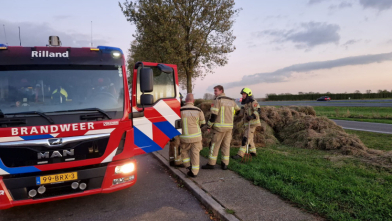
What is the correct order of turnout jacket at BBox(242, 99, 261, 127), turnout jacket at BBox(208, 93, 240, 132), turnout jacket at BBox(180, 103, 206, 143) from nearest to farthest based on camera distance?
turnout jacket at BBox(180, 103, 206, 143) < turnout jacket at BBox(208, 93, 240, 132) < turnout jacket at BBox(242, 99, 261, 127)

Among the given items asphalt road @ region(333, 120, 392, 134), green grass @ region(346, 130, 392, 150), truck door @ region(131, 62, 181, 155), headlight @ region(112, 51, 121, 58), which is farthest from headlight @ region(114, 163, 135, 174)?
asphalt road @ region(333, 120, 392, 134)

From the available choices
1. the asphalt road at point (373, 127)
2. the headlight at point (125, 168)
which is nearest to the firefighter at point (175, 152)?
the headlight at point (125, 168)

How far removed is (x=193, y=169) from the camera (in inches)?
220

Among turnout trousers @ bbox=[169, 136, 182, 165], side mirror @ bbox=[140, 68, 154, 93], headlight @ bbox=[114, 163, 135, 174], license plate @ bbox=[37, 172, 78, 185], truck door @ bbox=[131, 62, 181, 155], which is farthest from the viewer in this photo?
turnout trousers @ bbox=[169, 136, 182, 165]

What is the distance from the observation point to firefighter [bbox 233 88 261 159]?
6875mm

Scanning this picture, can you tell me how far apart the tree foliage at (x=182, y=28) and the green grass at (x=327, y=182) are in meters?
10.5

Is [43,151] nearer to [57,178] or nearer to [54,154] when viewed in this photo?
[54,154]

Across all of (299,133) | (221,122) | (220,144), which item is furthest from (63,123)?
(299,133)

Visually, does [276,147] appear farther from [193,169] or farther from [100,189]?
[100,189]

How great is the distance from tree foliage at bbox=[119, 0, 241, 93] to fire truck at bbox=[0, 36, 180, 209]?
11.2 meters

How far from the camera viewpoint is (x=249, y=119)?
6.89 meters

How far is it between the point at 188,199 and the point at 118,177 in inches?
53.2

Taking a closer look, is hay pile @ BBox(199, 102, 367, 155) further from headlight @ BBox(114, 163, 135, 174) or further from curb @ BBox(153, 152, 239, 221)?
headlight @ BBox(114, 163, 135, 174)

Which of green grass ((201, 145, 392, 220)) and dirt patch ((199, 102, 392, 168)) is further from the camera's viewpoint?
dirt patch ((199, 102, 392, 168))
